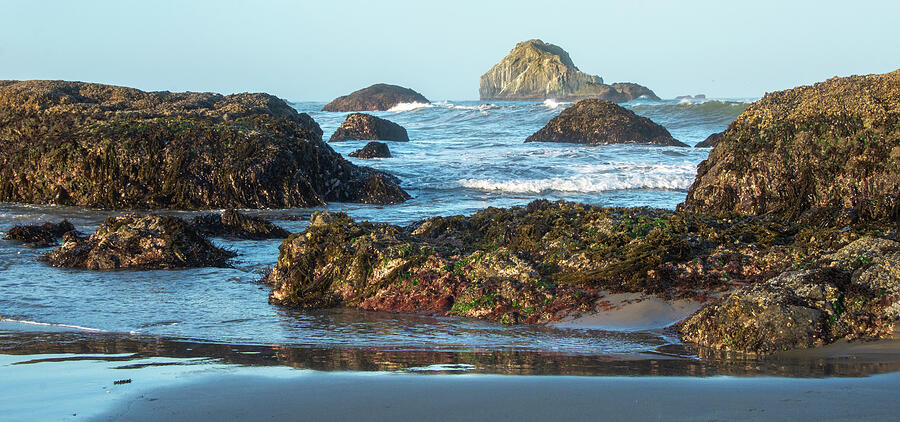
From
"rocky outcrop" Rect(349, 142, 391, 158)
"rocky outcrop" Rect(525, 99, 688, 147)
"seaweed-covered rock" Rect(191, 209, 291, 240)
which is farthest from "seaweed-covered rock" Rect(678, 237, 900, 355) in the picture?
"rocky outcrop" Rect(525, 99, 688, 147)

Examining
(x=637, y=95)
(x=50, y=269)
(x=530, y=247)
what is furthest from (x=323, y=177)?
(x=637, y=95)

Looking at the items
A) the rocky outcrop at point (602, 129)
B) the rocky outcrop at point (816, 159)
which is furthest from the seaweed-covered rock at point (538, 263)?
the rocky outcrop at point (602, 129)

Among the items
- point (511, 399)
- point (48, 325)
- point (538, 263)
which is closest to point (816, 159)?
point (538, 263)

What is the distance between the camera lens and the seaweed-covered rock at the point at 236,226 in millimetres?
9125

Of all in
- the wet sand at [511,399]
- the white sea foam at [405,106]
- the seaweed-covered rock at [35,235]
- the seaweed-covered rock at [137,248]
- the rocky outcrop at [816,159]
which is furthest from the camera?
the white sea foam at [405,106]

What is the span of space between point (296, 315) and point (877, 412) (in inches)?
152

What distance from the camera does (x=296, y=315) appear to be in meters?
5.47

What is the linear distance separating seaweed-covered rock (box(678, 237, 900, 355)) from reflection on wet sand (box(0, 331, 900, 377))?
6.2 inches

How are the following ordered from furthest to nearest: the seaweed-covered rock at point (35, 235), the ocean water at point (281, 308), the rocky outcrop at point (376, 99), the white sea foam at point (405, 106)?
the rocky outcrop at point (376, 99)
the white sea foam at point (405, 106)
the seaweed-covered rock at point (35, 235)
the ocean water at point (281, 308)

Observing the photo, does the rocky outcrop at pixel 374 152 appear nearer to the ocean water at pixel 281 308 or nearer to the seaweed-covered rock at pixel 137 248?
the ocean water at pixel 281 308

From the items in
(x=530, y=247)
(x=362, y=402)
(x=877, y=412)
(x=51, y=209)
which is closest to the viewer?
(x=877, y=412)

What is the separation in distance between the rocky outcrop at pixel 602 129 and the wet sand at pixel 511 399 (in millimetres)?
22531

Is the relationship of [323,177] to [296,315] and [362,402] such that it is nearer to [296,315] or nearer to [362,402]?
A: [296,315]

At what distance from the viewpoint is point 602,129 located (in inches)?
1024
